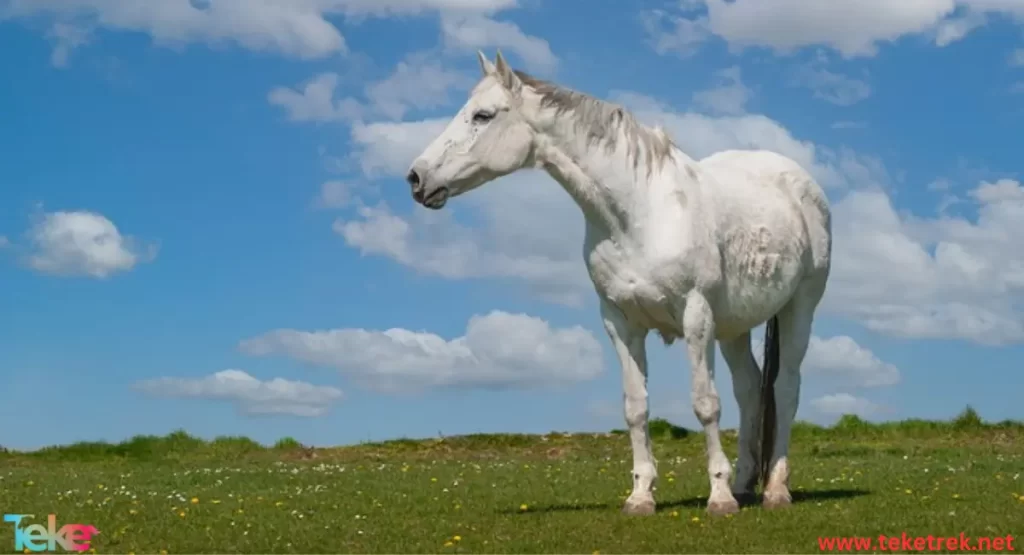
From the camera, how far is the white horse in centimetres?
905

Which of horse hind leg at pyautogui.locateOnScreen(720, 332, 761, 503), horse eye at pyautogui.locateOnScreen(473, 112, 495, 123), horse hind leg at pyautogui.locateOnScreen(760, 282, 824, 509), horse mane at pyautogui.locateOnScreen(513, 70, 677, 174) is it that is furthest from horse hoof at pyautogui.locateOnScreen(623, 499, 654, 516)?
horse eye at pyautogui.locateOnScreen(473, 112, 495, 123)

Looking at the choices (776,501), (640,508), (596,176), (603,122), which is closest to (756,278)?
(596,176)

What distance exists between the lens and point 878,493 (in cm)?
1123

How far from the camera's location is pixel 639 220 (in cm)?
920

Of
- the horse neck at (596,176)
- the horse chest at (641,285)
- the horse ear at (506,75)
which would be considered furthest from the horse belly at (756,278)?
the horse ear at (506,75)

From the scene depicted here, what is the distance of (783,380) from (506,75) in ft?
12.4

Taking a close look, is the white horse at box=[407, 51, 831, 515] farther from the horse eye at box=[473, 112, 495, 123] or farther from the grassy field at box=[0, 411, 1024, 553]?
the grassy field at box=[0, 411, 1024, 553]

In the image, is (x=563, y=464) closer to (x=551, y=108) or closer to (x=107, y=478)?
(x=107, y=478)

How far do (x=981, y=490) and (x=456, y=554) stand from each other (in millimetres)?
5785

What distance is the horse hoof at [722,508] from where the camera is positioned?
9.40 metres

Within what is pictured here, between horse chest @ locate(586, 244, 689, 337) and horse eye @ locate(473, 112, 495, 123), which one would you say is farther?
horse eye @ locate(473, 112, 495, 123)

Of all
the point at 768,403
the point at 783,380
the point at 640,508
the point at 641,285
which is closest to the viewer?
the point at 641,285

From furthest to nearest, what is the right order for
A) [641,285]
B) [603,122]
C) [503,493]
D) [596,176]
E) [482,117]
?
[503,493]
[603,122]
[596,176]
[482,117]
[641,285]

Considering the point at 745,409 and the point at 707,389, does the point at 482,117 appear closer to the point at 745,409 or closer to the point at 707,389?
the point at 707,389
